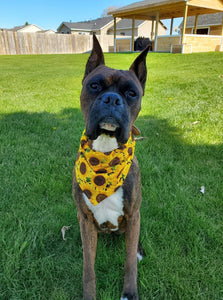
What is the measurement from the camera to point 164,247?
2.30 m

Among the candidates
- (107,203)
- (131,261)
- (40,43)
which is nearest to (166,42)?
(40,43)

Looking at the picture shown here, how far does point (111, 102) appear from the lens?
1.66 meters

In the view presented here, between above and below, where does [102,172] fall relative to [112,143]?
below

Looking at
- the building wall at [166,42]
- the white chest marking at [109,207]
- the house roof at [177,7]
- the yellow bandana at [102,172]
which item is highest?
the house roof at [177,7]

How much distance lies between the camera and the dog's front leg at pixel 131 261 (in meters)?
1.86

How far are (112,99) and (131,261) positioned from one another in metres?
1.27

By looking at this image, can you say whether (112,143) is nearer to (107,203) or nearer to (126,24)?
(107,203)

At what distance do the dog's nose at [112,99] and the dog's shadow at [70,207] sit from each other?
1.37m

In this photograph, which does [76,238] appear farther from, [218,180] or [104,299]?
[218,180]

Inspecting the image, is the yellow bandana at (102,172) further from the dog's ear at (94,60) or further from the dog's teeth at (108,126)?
the dog's ear at (94,60)

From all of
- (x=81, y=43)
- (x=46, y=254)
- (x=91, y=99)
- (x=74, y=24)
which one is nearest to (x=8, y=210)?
(x=46, y=254)

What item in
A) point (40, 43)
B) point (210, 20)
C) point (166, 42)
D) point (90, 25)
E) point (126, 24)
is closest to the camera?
point (166, 42)

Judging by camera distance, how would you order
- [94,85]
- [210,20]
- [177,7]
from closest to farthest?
[94,85], [177,7], [210,20]

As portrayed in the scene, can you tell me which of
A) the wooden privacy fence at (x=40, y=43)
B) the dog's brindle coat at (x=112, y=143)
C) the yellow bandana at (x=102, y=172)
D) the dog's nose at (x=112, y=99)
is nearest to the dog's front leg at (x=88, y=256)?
the dog's brindle coat at (x=112, y=143)
